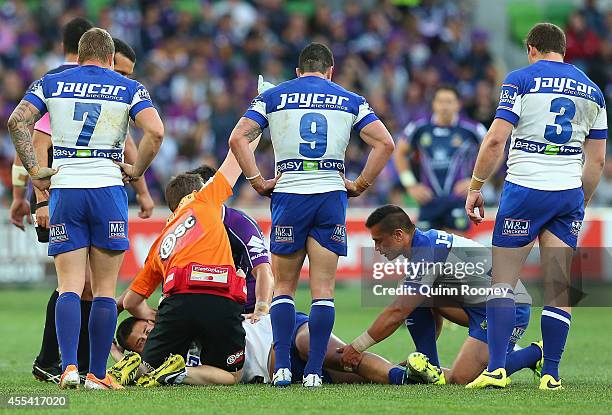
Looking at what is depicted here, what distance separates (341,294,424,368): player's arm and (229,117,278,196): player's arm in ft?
4.08

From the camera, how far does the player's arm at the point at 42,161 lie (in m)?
8.61

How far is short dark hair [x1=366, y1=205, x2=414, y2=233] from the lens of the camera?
8.69 m

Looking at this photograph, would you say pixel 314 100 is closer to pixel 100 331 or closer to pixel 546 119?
pixel 546 119

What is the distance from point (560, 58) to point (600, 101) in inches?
16.2

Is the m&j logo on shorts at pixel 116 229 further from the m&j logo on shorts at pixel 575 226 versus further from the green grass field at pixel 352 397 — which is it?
the m&j logo on shorts at pixel 575 226

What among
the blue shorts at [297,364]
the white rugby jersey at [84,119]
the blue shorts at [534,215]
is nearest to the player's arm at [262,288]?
the blue shorts at [297,364]

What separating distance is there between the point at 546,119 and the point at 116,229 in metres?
3.04

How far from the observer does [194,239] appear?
328 inches

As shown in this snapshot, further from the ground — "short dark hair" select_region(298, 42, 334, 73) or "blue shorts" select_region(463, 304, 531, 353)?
"short dark hair" select_region(298, 42, 334, 73)

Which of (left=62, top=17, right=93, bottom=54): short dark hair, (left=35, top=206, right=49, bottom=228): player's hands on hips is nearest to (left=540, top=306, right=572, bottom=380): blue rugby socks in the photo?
(left=35, top=206, right=49, bottom=228): player's hands on hips

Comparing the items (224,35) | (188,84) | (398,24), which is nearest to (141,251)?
(188,84)

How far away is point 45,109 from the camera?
8.04m

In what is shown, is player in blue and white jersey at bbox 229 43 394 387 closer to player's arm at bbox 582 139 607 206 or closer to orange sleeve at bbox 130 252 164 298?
orange sleeve at bbox 130 252 164 298

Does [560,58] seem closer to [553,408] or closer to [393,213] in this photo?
[393,213]
